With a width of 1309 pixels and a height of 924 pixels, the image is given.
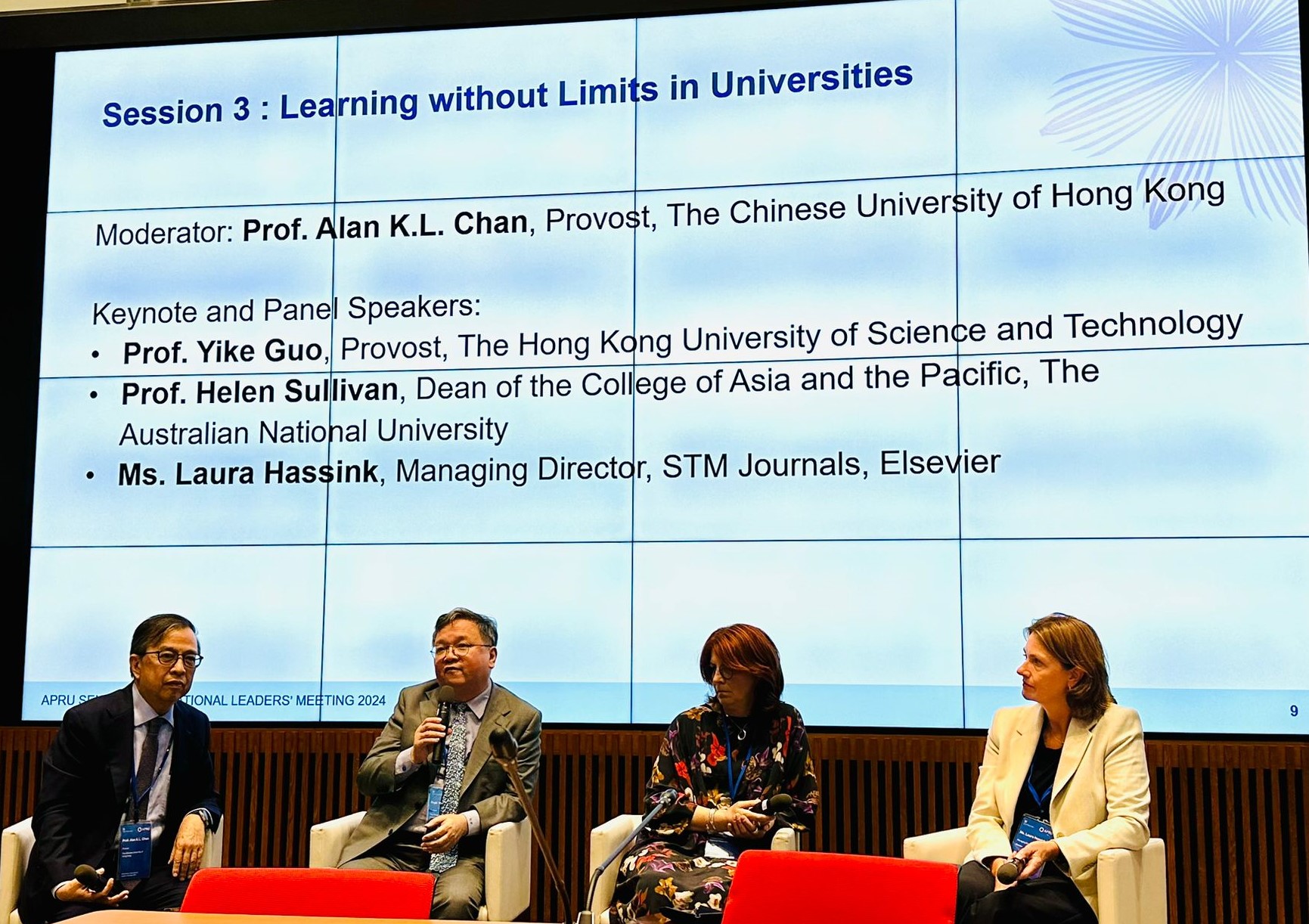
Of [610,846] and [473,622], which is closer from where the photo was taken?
[610,846]

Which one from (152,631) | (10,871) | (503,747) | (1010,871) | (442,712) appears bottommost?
(10,871)

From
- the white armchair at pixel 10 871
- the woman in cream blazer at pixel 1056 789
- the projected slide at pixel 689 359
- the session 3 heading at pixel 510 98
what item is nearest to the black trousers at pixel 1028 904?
the woman in cream blazer at pixel 1056 789

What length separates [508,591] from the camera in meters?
5.31

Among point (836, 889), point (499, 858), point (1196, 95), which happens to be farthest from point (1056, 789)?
point (1196, 95)

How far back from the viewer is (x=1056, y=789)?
405cm

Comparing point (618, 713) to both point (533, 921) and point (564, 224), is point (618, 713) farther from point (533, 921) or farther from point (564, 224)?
point (564, 224)

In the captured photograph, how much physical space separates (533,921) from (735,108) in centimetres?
295

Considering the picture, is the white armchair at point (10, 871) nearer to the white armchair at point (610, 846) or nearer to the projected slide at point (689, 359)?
the projected slide at point (689, 359)

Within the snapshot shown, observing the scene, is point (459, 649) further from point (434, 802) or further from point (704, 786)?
point (704, 786)

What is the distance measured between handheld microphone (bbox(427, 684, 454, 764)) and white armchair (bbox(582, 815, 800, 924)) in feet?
1.74

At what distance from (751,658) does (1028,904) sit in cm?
102

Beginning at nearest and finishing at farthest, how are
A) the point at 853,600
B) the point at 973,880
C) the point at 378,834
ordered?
the point at 973,880
the point at 378,834
the point at 853,600

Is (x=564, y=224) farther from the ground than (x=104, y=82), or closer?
closer

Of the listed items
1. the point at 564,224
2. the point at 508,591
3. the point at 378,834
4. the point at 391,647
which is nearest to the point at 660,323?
the point at 564,224
